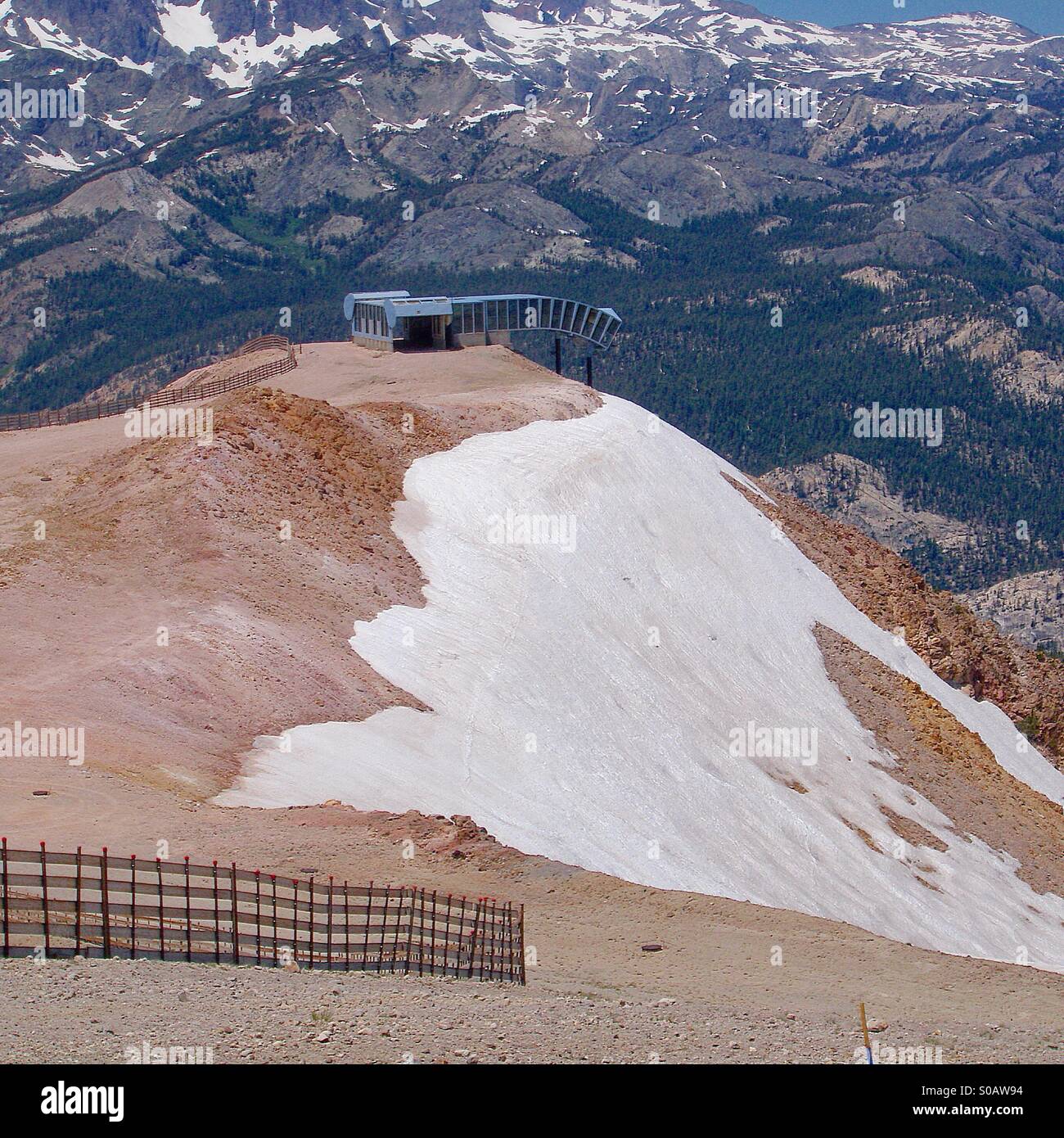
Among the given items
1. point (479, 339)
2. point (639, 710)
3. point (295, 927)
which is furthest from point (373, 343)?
point (295, 927)

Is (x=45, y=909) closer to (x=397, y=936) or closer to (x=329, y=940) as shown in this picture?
(x=329, y=940)

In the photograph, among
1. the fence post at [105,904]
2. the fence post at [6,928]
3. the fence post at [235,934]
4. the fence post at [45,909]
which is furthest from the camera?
the fence post at [235,934]

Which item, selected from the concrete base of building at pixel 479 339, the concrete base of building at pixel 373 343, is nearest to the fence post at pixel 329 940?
the concrete base of building at pixel 373 343

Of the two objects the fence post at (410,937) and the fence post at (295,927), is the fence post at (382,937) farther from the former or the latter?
the fence post at (295,927)

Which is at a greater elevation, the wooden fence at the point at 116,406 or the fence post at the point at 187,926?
the fence post at the point at 187,926

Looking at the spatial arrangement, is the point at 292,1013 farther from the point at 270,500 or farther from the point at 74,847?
the point at 270,500

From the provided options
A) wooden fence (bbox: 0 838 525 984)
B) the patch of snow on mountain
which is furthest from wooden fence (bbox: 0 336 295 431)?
wooden fence (bbox: 0 838 525 984)
